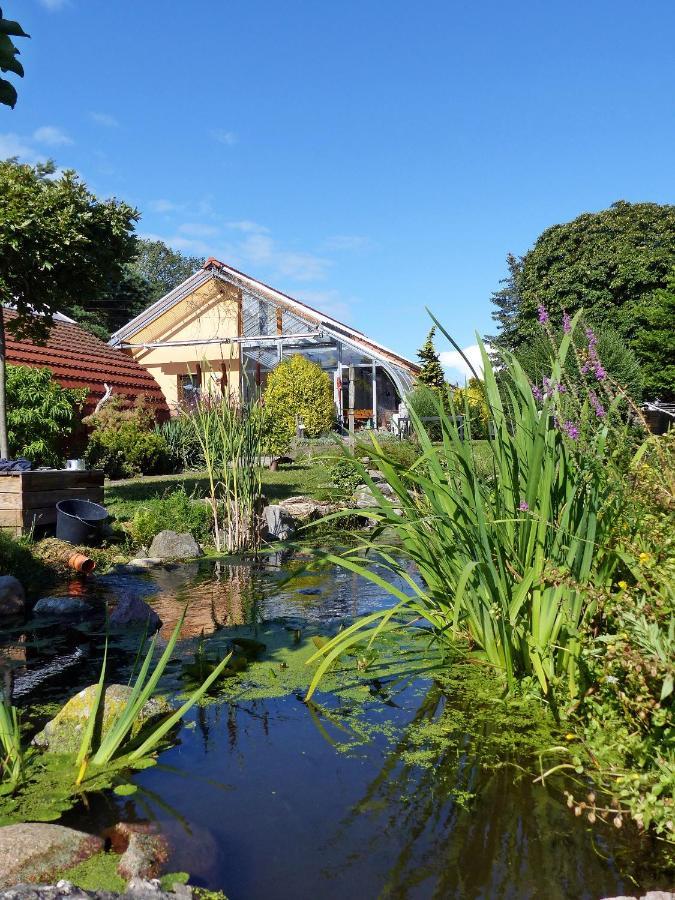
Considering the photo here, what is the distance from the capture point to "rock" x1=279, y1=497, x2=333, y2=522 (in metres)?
10.2

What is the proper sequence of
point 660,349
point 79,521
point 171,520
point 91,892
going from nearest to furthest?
point 91,892, point 79,521, point 171,520, point 660,349

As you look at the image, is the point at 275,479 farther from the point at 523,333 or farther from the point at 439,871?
the point at 523,333

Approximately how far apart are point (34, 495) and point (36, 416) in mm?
4397

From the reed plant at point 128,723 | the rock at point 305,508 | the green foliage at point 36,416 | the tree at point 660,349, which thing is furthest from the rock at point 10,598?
the tree at point 660,349

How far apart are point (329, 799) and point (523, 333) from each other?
98.7 ft

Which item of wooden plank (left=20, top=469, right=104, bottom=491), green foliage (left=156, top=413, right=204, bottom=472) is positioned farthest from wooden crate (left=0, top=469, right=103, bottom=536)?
green foliage (left=156, top=413, right=204, bottom=472)

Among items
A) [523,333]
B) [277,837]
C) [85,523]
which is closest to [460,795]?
[277,837]

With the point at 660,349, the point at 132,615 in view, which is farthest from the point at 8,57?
the point at 660,349

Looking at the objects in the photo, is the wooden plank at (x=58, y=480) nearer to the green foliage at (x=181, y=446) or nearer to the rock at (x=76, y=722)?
the rock at (x=76, y=722)

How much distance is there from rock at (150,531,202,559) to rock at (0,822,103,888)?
559 cm

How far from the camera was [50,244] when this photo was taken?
9.23m

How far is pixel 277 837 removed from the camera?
2.42 meters

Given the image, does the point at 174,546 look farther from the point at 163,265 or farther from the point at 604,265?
the point at 163,265

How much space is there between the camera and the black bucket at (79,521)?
25.4ft
